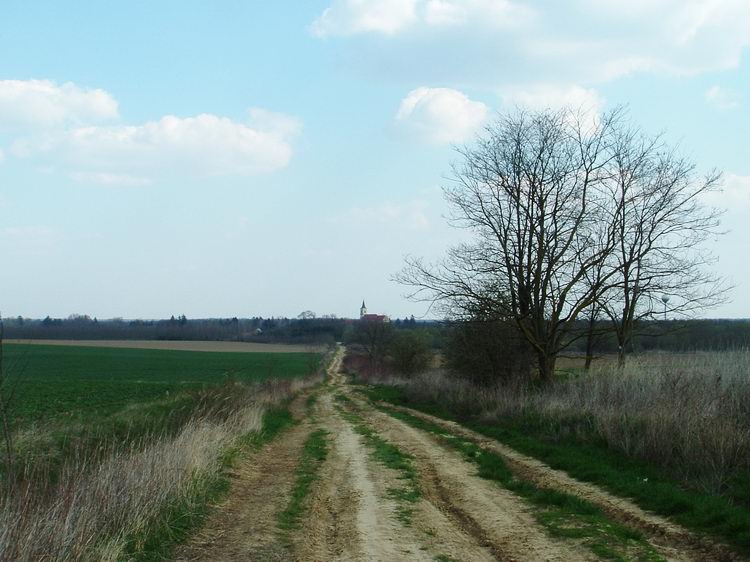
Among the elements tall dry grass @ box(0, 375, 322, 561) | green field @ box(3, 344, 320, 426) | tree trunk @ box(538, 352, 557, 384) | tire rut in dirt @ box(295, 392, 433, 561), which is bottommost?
green field @ box(3, 344, 320, 426)

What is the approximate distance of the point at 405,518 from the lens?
9.27 meters

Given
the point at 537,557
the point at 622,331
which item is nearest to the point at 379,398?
the point at 622,331

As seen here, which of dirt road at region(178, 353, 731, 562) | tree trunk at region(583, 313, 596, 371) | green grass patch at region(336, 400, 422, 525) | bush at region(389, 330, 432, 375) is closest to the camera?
dirt road at region(178, 353, 731, 562)

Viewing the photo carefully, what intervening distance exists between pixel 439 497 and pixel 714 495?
3942mm

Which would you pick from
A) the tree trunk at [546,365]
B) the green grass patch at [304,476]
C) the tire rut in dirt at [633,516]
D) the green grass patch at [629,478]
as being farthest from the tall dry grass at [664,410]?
the green grass patch at [304,476]

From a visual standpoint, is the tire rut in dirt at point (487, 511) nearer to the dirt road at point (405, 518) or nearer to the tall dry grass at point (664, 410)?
the dirt road at point (405, 518)

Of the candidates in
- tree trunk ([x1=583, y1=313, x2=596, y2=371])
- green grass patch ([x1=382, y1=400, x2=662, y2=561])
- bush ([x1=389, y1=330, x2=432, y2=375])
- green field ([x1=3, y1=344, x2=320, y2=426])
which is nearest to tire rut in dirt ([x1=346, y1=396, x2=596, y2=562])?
green grass patch ([x1=382, y1=400, x2=662, y2=561])

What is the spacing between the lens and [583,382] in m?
21.1

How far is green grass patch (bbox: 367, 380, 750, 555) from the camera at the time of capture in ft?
27.1

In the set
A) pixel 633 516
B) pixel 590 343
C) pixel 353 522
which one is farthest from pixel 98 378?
pixel 633 516

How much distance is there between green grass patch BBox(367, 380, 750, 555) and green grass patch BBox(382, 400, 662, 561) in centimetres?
89

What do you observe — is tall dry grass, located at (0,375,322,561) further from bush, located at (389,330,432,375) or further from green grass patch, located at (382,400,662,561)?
bush, located at (389,330,432,375)

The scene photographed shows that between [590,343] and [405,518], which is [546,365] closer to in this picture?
[590,343]

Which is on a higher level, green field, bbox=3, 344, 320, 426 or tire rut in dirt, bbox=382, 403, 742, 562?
tire rut in dirt, bbox=382, 403, 742, 562
